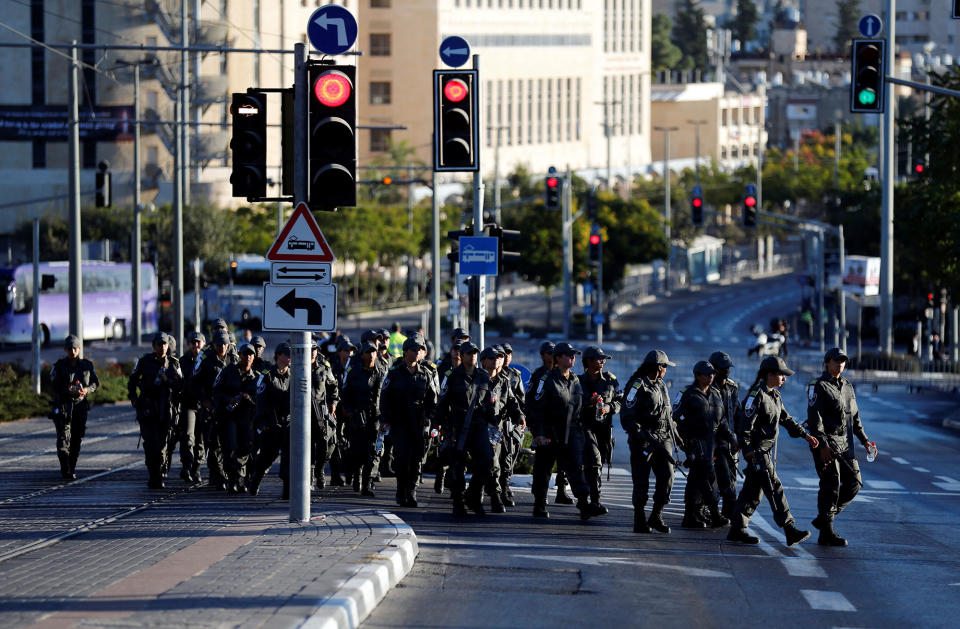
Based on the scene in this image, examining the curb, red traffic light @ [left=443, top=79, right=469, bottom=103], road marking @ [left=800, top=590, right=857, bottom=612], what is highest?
red traffic light @ [left=443, top=79, right=469, bottom=103]

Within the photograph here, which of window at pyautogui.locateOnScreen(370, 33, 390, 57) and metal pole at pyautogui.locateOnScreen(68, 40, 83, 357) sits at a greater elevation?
window at pyautogui.locateOnScreen(370, 33, 390, 57)

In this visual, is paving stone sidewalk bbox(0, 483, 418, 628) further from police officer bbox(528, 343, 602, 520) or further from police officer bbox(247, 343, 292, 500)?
police officer bbox(528, 343, 602, 520)

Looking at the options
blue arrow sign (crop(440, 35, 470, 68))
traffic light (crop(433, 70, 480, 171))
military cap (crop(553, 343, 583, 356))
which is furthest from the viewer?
blue arrow sign (crop(440, 35, 470, 68))

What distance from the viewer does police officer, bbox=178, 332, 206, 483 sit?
2053 cm

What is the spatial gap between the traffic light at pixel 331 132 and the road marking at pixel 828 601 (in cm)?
500

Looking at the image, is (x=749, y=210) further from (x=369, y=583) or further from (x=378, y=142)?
(x=378, y=142)

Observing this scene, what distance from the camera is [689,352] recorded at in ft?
215

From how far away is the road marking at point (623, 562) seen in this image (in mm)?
14344

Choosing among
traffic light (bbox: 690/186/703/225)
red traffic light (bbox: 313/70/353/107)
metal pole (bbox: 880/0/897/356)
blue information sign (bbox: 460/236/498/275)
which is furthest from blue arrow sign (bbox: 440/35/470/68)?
traffic light (bbox: 690/186/703/225)

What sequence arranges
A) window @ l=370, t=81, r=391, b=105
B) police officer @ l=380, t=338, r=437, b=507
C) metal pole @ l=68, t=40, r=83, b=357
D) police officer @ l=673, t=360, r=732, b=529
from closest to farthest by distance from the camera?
police officer @ l=673, t=360, r=732, b=529 → police officer @ l=380, t=338, r=437, b=507 → metal pole @ l=68, t=40, r=83, b=357 → window @ l=370, t=81, r=391, b=105

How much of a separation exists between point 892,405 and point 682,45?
159m

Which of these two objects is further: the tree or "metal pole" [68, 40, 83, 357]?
the tree

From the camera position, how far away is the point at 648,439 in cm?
1680

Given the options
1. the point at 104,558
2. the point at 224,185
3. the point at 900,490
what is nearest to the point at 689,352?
the point at 224,185
